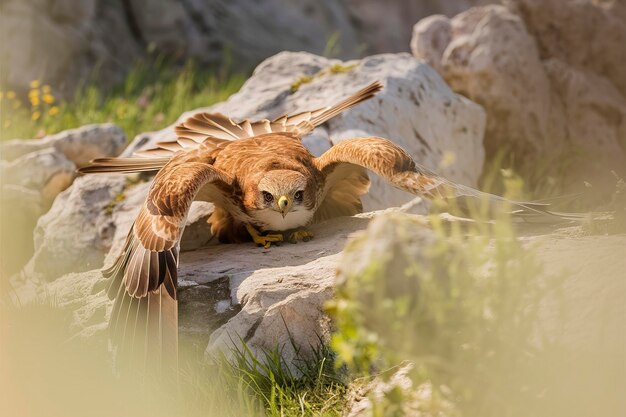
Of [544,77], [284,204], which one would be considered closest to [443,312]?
[284,204]

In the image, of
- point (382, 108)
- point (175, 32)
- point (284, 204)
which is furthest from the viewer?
point (175, 32)

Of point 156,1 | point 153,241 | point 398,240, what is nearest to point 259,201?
point 153,241

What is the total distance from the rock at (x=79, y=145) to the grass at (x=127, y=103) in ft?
2.36

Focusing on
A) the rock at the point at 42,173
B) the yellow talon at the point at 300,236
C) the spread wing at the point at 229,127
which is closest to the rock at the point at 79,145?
the rock at the point at 42,173

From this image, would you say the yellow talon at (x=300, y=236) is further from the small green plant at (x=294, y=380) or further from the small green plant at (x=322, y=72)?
the small green plant at (x=322, y=72)

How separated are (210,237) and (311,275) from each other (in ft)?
4.74

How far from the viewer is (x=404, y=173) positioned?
14.4 ft

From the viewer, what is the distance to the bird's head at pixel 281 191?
4523mm

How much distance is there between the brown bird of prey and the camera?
13.3 feet

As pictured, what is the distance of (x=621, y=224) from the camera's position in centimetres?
398

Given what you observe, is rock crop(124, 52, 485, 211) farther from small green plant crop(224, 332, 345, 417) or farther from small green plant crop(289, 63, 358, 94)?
small green plant crop(224, 332, 345, 417)

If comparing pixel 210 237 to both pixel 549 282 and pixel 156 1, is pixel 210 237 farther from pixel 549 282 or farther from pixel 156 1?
pixel 156 1

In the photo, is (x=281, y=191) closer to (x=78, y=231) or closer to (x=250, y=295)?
(x=250, y=295)

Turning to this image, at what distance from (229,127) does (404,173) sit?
1665 mm
